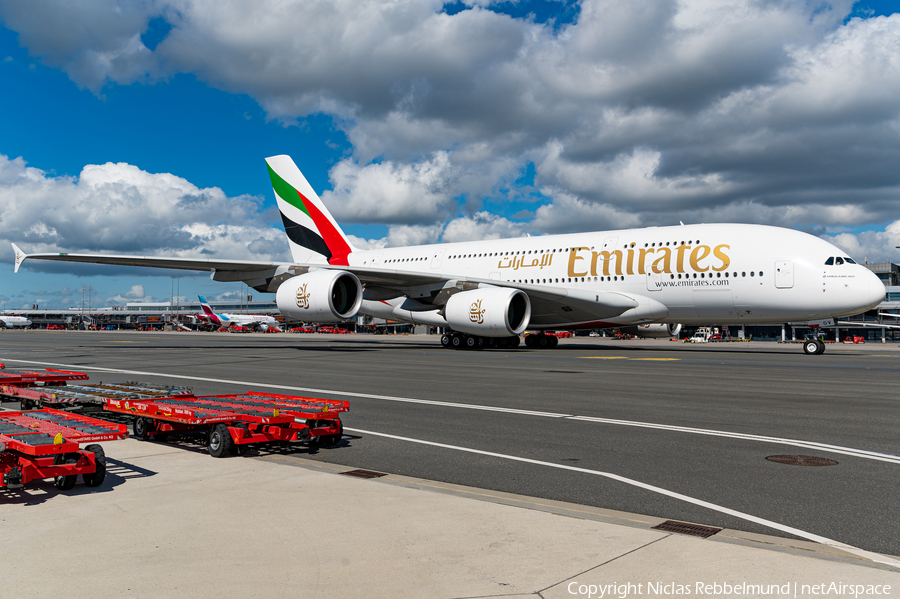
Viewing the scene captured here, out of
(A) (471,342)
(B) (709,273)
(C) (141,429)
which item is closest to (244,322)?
(A) (471,342)

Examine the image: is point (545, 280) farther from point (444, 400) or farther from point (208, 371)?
point (444, 400)

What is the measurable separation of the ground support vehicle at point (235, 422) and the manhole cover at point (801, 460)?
4617mm

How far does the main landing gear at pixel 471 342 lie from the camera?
29.0m

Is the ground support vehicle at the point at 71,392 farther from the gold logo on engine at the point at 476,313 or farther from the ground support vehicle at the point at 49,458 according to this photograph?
the gold logo on engine at the point at 476,313

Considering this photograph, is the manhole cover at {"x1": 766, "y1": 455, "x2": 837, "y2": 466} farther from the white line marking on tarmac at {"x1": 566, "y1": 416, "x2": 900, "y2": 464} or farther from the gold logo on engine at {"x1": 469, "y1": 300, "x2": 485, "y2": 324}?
the gold logo on engine at {"x1": 469, "y1": 300, "x2": 485, "y2": 324}

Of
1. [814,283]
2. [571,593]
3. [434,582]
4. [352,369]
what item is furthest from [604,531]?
[814,283]

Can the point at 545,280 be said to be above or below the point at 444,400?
above

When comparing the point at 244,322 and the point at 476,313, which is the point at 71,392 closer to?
the point at 476,313

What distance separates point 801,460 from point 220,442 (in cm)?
588

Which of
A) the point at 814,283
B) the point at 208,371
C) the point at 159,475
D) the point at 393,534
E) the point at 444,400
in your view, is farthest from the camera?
the point at 814,283

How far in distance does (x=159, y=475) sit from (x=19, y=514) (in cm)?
131

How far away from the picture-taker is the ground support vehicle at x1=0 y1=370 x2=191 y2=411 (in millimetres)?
8578

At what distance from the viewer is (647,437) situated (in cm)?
777

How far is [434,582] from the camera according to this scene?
11.3 ft
